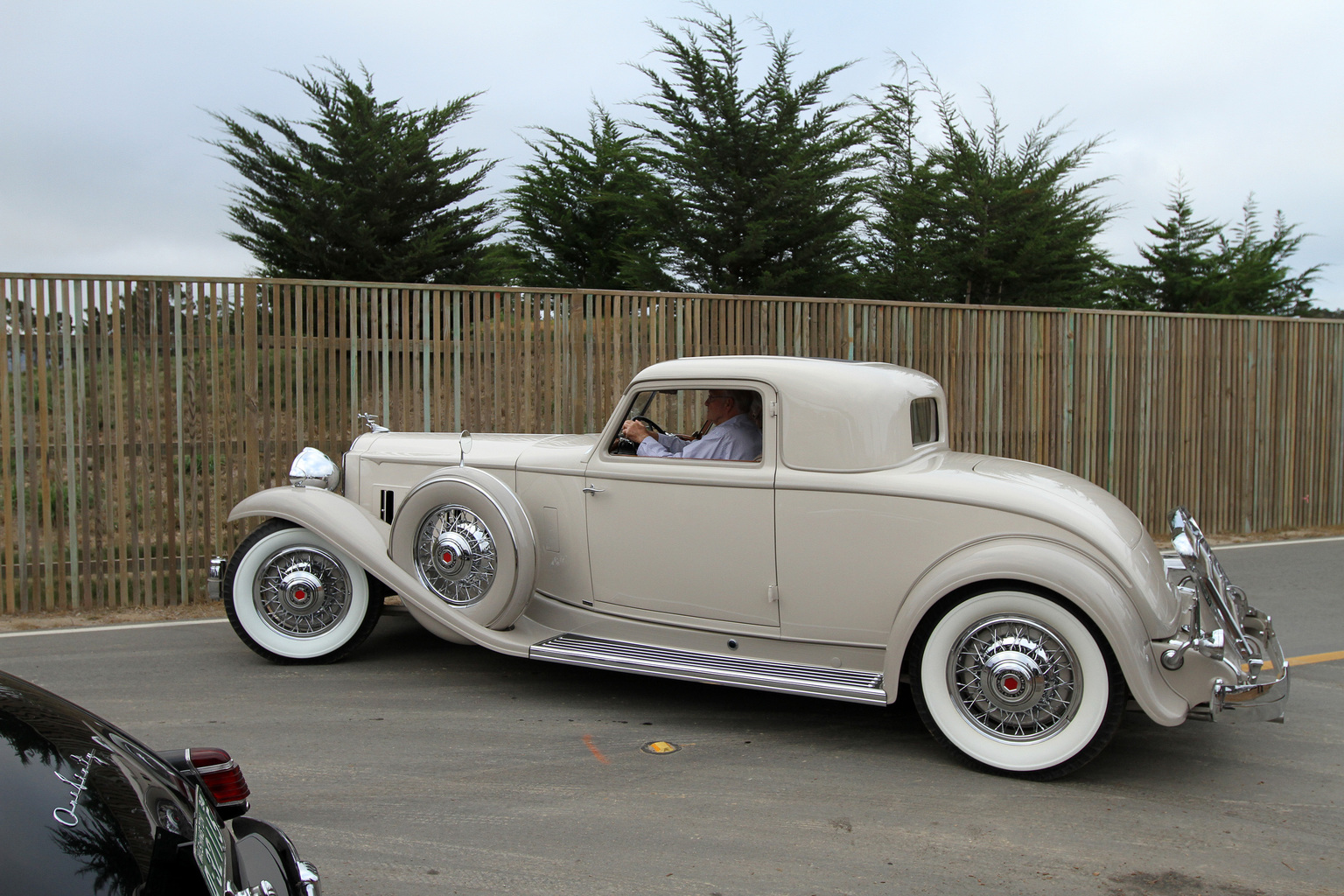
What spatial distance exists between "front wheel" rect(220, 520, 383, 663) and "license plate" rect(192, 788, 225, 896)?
3827 mm

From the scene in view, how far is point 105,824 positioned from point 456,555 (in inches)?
145

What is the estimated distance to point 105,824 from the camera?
1.68m

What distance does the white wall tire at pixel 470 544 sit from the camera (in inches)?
203

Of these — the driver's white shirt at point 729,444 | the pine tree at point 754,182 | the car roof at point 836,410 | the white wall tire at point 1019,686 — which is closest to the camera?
the white wall tire at point 1019,686

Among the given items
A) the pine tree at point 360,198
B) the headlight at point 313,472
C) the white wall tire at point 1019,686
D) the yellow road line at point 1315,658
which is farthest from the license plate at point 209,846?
the pine tree at point 360,198

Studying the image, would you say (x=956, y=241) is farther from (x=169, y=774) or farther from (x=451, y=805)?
(x=169, y=774)

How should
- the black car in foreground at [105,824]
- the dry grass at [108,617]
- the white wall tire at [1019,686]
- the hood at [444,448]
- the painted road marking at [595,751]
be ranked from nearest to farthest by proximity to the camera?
1. the black car in foreground at [105,824]
2. the white wall tire at [1019,686]
3. the painted road marking at [595,751]
4. the hood at [444,448]
5. the dry grass at [108,617]

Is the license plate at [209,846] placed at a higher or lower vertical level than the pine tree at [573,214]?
lower

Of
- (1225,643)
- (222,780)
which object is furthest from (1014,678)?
(222,780)

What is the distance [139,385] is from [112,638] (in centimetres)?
210

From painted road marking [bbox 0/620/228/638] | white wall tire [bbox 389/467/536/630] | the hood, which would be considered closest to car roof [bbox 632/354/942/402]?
the hood

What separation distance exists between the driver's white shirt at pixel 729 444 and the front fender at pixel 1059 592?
112cm

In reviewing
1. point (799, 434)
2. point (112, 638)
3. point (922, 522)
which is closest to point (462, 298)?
point (112, 638)

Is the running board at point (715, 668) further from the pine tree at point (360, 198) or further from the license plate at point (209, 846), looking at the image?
the pine tree at point (360, 198)
